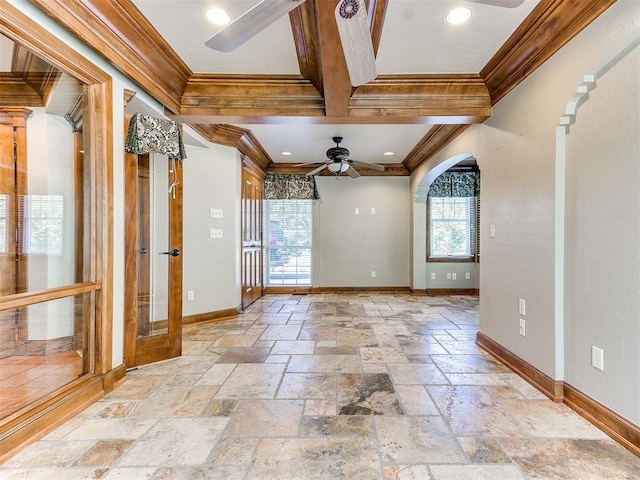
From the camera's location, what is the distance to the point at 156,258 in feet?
8.98


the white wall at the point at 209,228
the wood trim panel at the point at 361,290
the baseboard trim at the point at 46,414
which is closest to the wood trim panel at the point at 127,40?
the white wall at the point at 209,228

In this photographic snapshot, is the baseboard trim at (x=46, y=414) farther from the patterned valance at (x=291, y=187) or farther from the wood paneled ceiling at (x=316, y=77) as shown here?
the patterned valance at (x=291, y=187)

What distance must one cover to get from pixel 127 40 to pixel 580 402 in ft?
12.3

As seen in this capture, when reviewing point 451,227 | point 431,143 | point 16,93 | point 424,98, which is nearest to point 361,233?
point 451,227

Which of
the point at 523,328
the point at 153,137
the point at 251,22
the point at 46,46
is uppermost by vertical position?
the point at 46,46

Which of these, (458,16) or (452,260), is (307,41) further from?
(452,260)

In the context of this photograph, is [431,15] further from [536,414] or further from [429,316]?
[429,316]

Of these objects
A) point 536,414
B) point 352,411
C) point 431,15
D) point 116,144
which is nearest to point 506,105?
point 431,15

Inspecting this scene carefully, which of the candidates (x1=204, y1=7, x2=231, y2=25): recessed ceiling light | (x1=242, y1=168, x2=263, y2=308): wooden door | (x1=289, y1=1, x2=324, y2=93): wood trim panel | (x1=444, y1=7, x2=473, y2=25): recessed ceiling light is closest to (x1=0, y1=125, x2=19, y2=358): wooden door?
(x1=204, y1=7, x2=231, y2=25): recessed ceiling light

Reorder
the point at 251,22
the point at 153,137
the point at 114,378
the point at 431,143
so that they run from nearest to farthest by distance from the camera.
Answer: the point at 251,22
the point at 114,378
the point at 153,137
the point at 431,143

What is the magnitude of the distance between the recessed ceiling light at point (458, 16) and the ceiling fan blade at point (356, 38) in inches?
26.5

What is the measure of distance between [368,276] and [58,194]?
4805mm

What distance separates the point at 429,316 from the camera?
420cm

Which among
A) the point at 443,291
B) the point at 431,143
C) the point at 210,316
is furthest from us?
the point at 443,291
